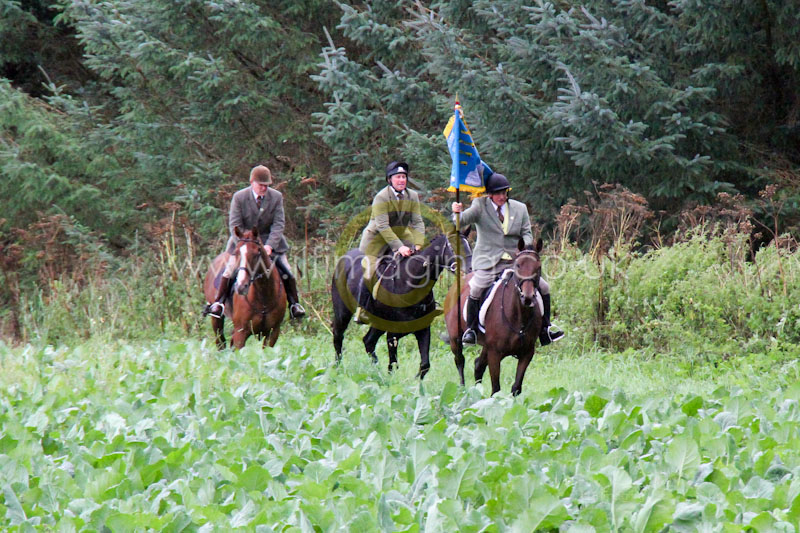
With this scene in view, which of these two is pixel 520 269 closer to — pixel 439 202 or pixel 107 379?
pixel 107 379

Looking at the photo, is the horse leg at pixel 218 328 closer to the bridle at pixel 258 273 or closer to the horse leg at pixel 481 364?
the bridle at pixel 258 273

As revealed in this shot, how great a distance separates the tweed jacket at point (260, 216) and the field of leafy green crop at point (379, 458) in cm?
421

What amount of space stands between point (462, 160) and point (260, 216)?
3.15 metres

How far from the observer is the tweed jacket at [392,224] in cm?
1173

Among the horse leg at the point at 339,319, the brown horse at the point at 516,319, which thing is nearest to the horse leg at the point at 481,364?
the brown horse at the point at 516,319

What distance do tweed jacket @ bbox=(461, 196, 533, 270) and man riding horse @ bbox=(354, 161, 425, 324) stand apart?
1.17m

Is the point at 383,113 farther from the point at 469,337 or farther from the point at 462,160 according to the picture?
the point at 469,337

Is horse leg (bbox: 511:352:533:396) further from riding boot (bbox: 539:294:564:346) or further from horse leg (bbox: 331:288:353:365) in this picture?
horse leg (bbox: 331:288:353:365)

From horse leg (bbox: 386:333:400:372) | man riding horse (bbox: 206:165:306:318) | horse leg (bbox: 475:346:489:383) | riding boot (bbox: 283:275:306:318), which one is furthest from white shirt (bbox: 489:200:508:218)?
riding boot (bbox: 283:275:306:318)

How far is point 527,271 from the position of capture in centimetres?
941

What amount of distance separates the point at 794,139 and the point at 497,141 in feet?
18.8

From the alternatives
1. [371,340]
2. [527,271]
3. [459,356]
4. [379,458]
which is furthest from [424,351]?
A: [379,458]

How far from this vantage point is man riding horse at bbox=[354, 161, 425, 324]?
11.7 metres

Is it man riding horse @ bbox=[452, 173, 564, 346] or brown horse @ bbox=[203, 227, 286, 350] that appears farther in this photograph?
brown horse @ bbox=[203, 227, 286, 350]
